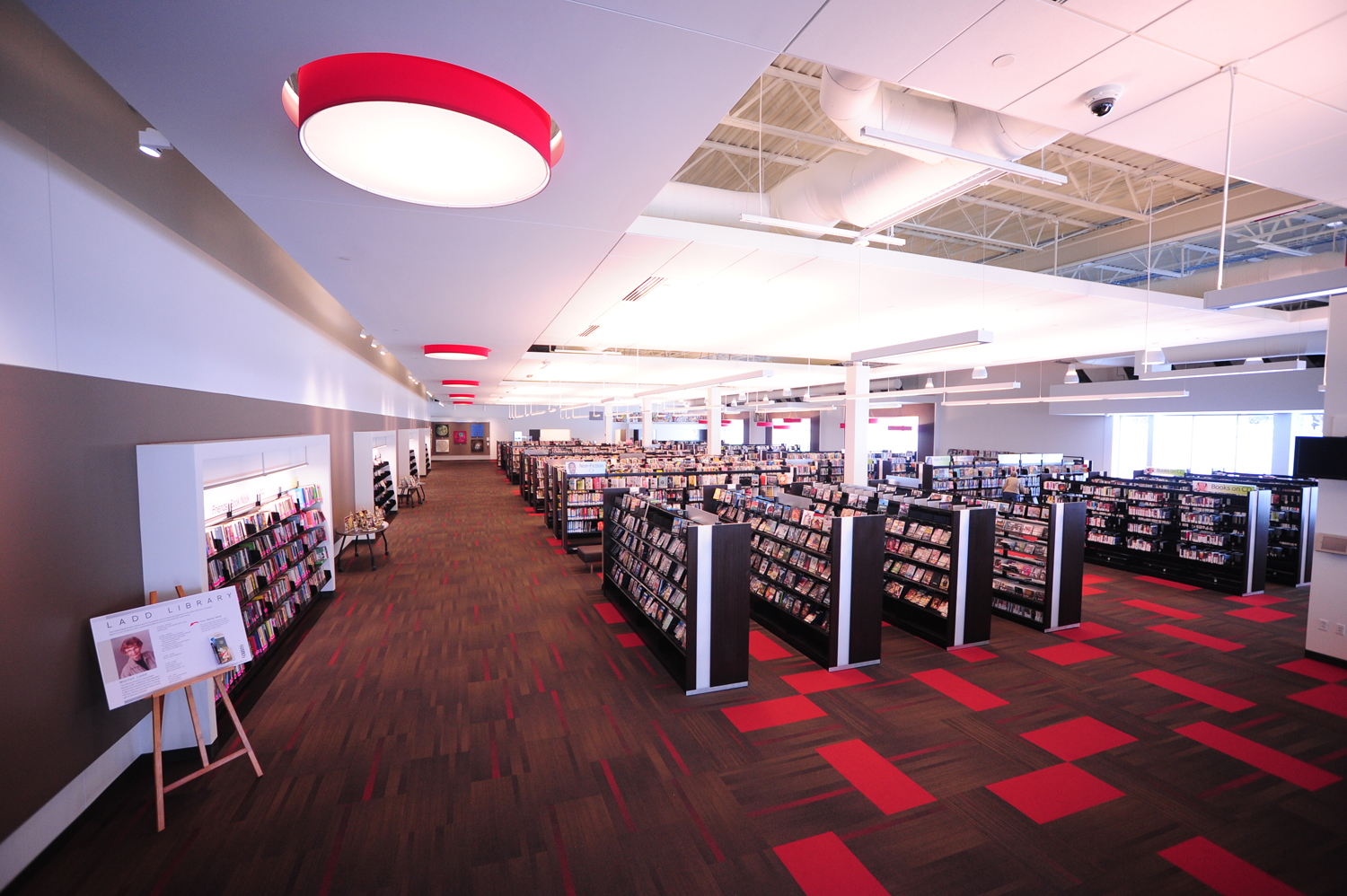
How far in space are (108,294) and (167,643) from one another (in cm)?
234

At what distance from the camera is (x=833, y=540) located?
541cm

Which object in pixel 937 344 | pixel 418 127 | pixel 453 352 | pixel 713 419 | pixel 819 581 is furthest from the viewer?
pixel 713 419

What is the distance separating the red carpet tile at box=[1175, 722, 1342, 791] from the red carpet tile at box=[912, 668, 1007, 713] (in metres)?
1.36

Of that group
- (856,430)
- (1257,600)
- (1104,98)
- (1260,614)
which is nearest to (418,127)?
(1104,98)

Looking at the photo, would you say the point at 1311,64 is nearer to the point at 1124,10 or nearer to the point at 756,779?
the point at 1124,10

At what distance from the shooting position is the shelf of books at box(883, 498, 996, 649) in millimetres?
5977

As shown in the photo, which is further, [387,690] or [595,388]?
[595,388]

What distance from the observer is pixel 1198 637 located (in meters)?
6.38

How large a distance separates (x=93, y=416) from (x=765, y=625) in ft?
20.7

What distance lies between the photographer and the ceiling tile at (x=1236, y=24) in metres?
2.21

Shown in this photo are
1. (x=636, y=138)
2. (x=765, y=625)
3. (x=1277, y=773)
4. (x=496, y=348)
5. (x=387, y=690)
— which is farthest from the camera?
(x=496, y=348)

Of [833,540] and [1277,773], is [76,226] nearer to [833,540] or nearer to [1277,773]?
[833,540]

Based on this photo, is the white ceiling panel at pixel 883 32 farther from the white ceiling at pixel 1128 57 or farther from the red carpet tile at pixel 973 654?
the red carpet tile at pixel 973 654

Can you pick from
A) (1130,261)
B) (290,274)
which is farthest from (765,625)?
(1130,261)
